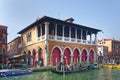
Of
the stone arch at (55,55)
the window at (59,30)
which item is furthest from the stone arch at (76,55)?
the window at (59,30)

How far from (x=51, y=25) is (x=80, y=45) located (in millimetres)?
7164

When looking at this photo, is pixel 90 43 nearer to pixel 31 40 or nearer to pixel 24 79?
pixel 31 40

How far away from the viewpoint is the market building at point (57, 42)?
1393 inches

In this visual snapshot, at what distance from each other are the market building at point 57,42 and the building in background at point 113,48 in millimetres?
29046

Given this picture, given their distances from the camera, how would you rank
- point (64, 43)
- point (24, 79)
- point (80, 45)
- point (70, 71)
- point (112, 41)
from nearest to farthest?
point (24, 79)
point (70, 71)
point (64, 43)
point (80, 45)
point (112, 41)

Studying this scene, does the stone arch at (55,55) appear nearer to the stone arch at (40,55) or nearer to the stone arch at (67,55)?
the stone arch at (67,55)

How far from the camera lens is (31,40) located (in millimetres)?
41344

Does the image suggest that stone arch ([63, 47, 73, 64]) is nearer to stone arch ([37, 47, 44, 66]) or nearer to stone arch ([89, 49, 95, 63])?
stone arch ([37, 47, 44, 66])

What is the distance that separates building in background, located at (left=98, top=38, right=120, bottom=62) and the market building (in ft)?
95.3

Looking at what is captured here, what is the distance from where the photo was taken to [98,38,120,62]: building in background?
72287 millimetres

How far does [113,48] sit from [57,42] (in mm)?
41765

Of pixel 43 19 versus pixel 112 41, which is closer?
pixel 43 19

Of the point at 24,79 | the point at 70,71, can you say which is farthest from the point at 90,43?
the point at 24,79

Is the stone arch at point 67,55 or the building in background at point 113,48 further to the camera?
the building in background at point 113,48
